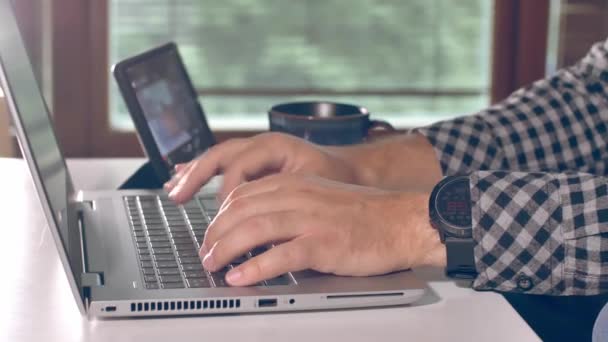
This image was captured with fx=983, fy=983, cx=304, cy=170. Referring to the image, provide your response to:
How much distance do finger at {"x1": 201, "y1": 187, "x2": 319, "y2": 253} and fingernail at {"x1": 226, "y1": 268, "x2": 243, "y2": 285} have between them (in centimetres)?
5

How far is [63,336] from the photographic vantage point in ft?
2.35

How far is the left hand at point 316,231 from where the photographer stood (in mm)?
806

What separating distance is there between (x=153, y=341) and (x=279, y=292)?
114 mm

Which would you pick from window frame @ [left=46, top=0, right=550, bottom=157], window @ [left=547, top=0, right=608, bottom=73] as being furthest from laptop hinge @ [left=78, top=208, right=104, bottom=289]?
window @ [left=547, top=0, right=608, bottom=73]

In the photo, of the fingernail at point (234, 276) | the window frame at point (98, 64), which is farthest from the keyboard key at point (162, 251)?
the window frame at point (98, 64)

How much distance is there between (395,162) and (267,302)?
1.49ft

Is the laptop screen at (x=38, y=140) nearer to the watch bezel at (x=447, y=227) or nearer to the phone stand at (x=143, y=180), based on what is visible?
the phone stand at (x=143, y=180)

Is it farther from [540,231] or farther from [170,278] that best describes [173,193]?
[540,231]

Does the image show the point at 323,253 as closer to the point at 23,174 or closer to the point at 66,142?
the point at 23,174

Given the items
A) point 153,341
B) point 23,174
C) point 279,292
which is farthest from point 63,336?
point 23,174

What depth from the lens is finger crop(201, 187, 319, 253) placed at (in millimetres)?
829

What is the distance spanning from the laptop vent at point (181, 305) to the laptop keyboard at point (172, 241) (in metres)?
0.03

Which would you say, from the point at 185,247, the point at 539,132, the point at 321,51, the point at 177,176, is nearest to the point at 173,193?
the point at 177,176

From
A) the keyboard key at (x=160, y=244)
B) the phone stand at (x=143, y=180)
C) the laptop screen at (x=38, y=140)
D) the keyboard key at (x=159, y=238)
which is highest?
the laptop screen at (x=38, y=140)
